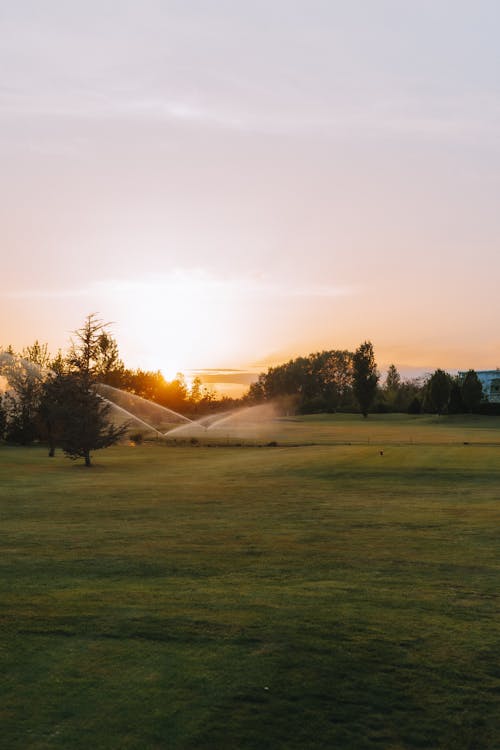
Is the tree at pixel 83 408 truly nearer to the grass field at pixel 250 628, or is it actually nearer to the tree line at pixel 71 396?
the tree line at pixel 71 396

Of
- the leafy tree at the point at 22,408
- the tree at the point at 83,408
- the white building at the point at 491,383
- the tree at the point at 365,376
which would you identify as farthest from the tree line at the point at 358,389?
the tree at the point at 83,408

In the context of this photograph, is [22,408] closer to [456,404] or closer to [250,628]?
[250,628]

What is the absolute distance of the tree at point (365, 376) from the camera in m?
107

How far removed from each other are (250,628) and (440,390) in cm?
9937

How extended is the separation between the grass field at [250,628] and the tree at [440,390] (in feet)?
283

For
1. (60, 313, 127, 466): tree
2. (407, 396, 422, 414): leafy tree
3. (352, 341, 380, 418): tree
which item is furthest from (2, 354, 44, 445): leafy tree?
(407, 396, 422, 414): leafy tree

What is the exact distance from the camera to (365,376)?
107 metres

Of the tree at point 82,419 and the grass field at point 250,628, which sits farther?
the tree at point 82,419

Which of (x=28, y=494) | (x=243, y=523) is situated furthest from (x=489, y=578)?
(x=28, y=494)

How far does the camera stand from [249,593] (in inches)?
431

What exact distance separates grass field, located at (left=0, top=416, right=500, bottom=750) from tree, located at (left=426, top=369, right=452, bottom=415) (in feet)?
283

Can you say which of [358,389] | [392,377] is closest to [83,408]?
Result: [358,389]

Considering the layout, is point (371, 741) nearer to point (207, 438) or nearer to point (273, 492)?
point (273, 492)

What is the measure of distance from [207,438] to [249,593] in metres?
50.6
